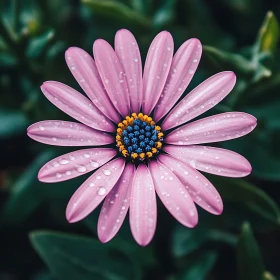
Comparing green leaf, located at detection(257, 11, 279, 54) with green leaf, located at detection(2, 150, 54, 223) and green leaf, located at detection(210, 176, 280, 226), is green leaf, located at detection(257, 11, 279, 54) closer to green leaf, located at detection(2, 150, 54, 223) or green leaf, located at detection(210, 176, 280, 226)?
green leaf, located at detection(210, 176, 280, 226)

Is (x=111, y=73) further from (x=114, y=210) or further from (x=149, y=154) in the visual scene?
(x=114, y=210)

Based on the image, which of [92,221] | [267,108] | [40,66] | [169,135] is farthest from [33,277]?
[267,108]

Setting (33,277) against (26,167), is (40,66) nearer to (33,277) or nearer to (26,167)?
(26,167)

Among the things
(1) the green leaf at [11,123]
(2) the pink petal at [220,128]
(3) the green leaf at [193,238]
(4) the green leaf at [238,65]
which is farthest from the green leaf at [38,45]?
(3) the green leaf at [193,238]

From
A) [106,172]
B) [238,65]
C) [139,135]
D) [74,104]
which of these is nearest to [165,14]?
[238,65]

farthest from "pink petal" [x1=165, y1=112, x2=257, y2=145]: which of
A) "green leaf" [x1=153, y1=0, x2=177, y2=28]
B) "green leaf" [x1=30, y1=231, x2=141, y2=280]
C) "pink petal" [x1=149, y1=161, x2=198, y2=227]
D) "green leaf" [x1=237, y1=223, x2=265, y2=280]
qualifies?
"green leaf" [x1=153, y1=0, x2=177, y2=28]
